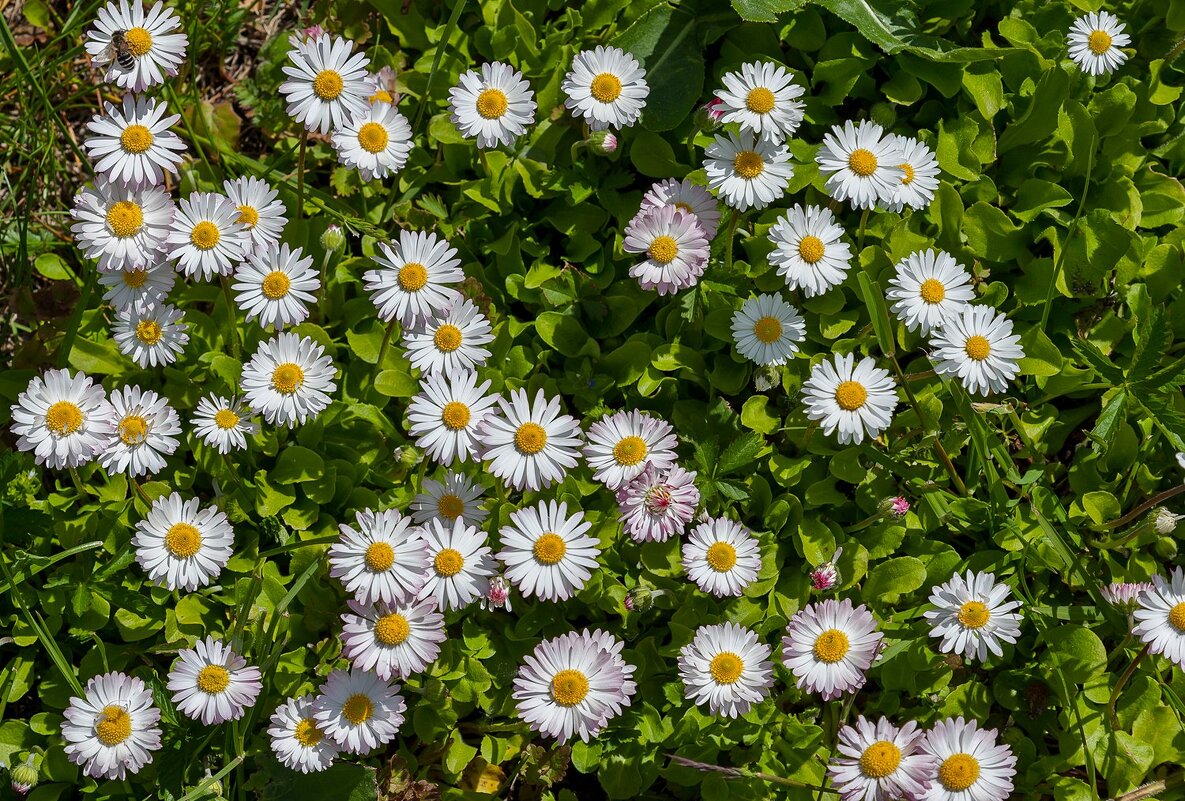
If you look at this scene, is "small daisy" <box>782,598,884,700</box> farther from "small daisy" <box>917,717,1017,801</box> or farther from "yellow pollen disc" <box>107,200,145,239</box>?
"yellow pollen disc" <box>107,200,145,239</box>

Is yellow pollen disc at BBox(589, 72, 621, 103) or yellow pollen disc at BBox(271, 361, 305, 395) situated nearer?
yellow pollen disc at BBox(271, 361, 305, 395)

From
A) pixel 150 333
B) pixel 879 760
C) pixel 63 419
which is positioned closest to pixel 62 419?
pixel 63 419

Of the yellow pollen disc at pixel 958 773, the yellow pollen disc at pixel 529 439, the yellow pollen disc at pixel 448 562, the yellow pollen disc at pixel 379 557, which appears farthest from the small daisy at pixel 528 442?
the yellow pollen disc at pixel 958 773

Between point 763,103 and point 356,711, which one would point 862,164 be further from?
point 356,711

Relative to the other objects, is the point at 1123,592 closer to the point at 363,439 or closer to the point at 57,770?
the point at 363,439

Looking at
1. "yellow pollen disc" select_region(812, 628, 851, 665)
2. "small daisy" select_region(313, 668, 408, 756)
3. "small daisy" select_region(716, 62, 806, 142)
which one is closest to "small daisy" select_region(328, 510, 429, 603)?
"small daisy" select_region(313, 668, 408, 756)

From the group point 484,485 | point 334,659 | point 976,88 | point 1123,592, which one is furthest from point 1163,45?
point 334,659
